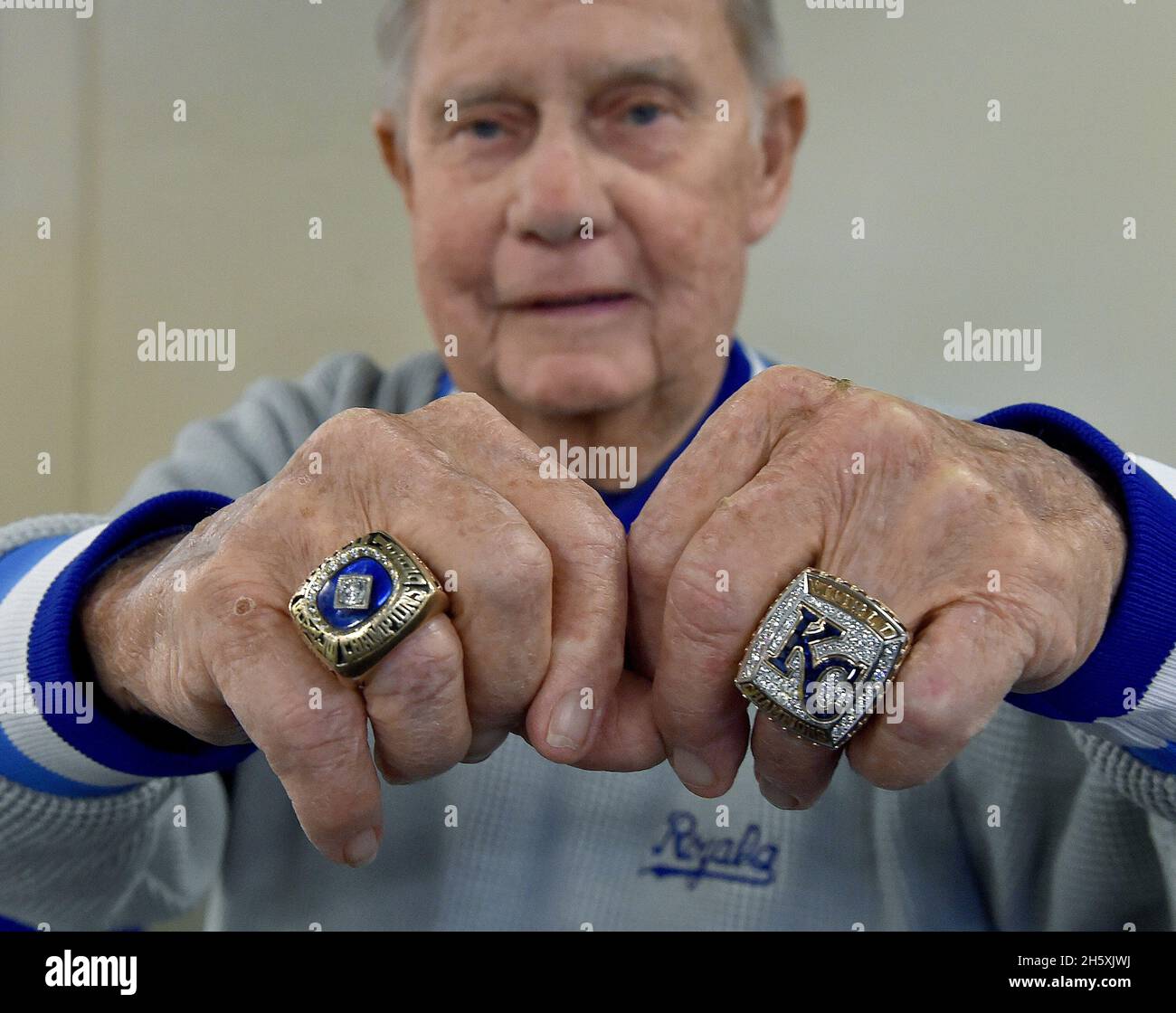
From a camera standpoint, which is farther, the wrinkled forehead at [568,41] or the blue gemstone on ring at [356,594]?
the wrinkled forehead at [568,41]

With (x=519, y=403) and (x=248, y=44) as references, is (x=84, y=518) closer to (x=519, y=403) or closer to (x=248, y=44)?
(x=519, y=403)

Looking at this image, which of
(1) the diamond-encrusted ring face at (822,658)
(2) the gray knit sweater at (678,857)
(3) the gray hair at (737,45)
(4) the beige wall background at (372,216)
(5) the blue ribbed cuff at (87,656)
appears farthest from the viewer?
(4) the beige wall background at (372,216)

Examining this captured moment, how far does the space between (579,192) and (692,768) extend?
1.59ft

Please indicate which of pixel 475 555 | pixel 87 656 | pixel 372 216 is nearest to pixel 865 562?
pixel 475 555

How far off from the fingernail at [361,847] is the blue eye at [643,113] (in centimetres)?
60

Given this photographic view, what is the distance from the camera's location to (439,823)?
2.73 feet

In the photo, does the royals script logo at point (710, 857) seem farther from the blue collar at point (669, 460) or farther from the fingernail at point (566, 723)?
the fingernail at point (566, 723)

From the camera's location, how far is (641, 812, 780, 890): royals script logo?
0.78 meters

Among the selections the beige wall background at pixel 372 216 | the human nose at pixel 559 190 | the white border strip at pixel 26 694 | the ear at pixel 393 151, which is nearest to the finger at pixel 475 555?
the white border strip at pixel 26 694

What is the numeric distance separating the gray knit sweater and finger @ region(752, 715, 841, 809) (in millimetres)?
347

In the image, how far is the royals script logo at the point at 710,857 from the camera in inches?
30.9

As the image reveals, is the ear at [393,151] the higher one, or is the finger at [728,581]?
the ear at [393,151]

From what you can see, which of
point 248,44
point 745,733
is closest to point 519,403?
point 745,733
